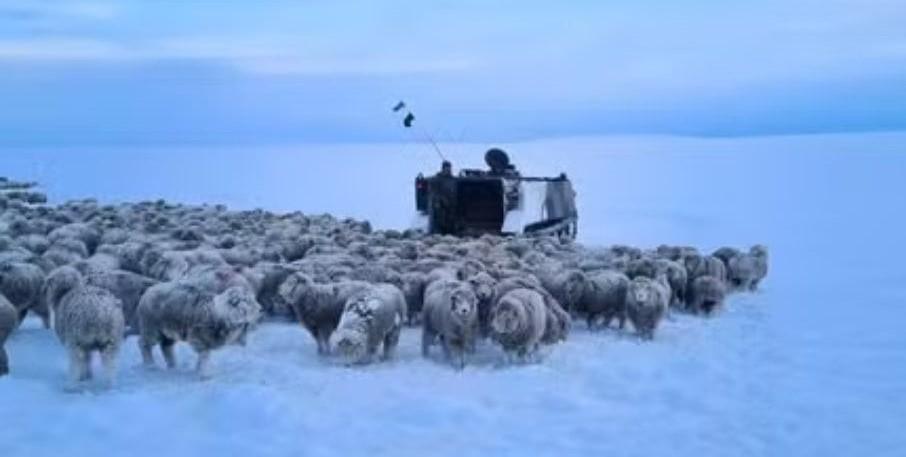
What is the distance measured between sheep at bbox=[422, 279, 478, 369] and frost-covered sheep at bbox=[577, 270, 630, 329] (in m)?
2.56

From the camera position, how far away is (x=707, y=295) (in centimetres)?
1559

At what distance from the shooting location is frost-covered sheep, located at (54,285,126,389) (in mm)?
9711

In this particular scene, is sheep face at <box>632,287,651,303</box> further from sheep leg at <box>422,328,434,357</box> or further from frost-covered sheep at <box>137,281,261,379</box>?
frost-covered sheep at <box>137,281,261,379</box>

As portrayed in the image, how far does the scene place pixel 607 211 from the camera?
45406 millimetres

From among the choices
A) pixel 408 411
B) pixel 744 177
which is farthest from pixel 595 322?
pixel 744 177

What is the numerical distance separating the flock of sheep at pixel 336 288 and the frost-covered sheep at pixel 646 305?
2 cm

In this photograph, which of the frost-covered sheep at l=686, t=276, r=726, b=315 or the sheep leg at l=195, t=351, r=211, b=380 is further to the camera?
the frost-covered sheep at l=686, t=276, r=726, b=315

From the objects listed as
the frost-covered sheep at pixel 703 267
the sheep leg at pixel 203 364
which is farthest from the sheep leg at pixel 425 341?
the frost-covered sheep at pixel 703 267

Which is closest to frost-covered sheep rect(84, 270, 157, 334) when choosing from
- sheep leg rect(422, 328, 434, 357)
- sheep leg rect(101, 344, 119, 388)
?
sheep leg rect(101, 344, 119, 388)

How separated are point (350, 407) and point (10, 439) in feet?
9.31

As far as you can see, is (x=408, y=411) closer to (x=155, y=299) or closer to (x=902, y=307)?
(x=155, y=299)

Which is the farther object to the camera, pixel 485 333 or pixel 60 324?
pixel 485 333

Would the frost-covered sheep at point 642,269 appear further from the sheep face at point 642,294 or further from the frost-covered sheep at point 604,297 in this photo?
the sheep face at point 642,294

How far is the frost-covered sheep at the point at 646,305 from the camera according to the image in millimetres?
13297
